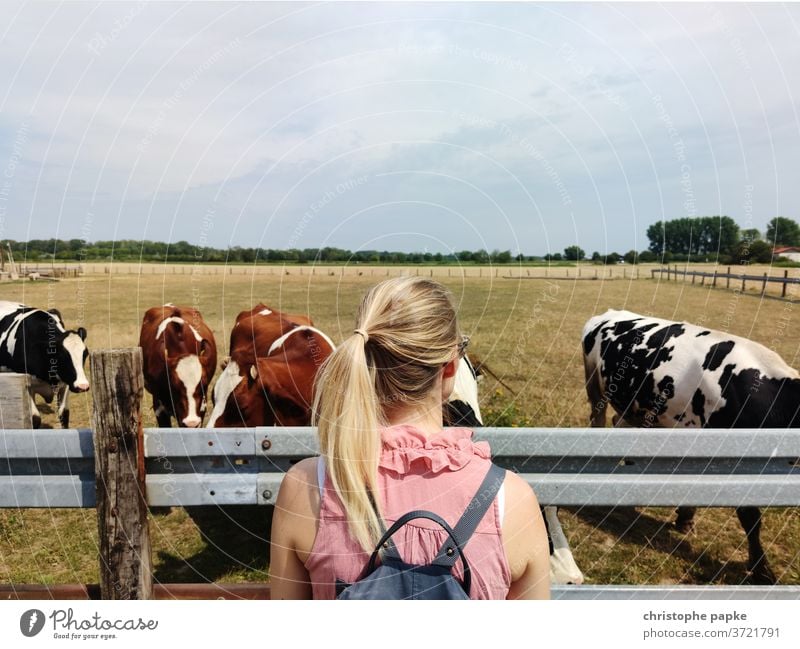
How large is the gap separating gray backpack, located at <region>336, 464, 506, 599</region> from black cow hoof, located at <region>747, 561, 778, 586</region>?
4.90 m

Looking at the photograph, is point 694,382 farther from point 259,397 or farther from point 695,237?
point 259,397

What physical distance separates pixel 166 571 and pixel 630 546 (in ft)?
15.2

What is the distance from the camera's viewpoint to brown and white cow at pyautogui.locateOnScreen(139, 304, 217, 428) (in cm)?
729

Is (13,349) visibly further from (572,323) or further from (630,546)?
(572,323)

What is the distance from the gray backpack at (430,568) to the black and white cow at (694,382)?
188 inches

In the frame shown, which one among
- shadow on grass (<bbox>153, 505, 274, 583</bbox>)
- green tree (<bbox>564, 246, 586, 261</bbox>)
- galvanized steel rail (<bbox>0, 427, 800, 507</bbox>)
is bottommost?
shadow on grass (<bbox>153, 505, 274, 583</bbox>)

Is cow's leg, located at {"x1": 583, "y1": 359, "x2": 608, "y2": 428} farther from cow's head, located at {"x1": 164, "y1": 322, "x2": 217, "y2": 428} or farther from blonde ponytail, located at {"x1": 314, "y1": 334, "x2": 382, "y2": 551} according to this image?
blonde ponytail, located at {"x1": 314, "y1": 334, "x2": 382, "y2": 551}

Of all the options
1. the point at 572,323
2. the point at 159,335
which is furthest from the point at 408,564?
the point at 572,323

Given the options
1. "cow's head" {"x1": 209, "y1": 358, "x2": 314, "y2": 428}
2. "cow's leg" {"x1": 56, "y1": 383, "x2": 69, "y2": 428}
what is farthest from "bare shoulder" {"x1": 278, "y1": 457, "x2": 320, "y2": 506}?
"cow's leg" {"x1": 56, "y1": 383, "x2": 69, "y2": 428}

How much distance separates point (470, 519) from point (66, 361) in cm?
1053

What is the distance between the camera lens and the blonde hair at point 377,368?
1917 millimetres

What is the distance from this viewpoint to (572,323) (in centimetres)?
2281

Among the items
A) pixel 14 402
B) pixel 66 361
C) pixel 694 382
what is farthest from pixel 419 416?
pixel 66 361

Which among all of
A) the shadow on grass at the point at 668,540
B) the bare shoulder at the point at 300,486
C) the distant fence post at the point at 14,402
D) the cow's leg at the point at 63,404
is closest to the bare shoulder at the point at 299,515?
the bare shoulder at the point at 300,486
